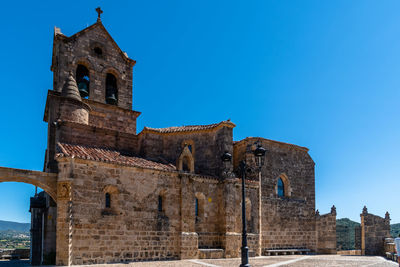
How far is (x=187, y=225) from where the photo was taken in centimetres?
1684

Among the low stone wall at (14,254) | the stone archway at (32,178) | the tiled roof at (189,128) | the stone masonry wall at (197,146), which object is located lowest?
the low stone wall at (14,254)

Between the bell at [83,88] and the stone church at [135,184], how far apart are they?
0.06 m

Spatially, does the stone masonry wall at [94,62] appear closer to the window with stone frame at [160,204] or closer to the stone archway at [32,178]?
the stone archway at [32,178]

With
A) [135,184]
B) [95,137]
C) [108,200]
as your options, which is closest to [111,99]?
[95,137]

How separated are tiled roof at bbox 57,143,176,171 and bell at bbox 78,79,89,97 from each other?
4.26 metres

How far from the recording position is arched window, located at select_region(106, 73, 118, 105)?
2045 cm

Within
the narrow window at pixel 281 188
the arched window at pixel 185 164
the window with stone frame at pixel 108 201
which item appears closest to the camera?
the window with stone frame at pixel 108 201

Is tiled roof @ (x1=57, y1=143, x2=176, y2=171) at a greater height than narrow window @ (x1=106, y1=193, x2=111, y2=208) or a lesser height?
greater

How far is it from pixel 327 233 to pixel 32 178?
18634 mm

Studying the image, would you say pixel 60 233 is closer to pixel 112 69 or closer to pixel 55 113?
pixel 55 113

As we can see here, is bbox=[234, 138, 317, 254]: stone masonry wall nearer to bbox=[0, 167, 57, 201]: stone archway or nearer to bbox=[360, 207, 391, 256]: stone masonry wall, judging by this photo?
bbox=[360, 207, 391, 256]: stone masonry wall

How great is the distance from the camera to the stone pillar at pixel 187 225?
16.5 meters

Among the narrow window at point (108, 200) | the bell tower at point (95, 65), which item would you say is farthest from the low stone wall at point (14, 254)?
the narrow window at point (108, 200)

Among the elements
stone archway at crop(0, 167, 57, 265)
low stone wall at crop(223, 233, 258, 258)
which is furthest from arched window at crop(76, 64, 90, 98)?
low stone wall at crop(223, 233, 258, 258)
